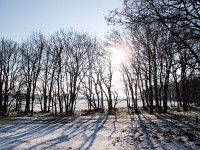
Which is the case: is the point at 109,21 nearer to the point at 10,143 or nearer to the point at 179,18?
the point at 179,18

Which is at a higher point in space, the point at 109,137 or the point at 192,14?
the point at 192,14

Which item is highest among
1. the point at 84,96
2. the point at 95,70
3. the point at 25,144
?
the point at 95,70

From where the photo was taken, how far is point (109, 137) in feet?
54.9

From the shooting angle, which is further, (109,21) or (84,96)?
(84,96)

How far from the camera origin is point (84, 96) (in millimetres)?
55188

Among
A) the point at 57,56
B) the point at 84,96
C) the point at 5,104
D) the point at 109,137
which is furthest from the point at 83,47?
the point at 109,137

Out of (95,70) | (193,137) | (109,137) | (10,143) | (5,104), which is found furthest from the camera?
(95,70)

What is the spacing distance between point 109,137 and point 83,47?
31.6 metres

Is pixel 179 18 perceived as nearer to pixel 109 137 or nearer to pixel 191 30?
pixel 191 30

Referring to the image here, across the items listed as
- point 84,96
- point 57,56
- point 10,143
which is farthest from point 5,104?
point 10,143

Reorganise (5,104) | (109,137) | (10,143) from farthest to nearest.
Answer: (5,104) → (109,137) → (10,143)

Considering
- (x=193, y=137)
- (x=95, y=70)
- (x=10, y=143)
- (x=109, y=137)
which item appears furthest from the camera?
(x=95, y=70)

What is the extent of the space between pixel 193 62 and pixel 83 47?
109ft

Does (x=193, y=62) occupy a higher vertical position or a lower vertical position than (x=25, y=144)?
higher
